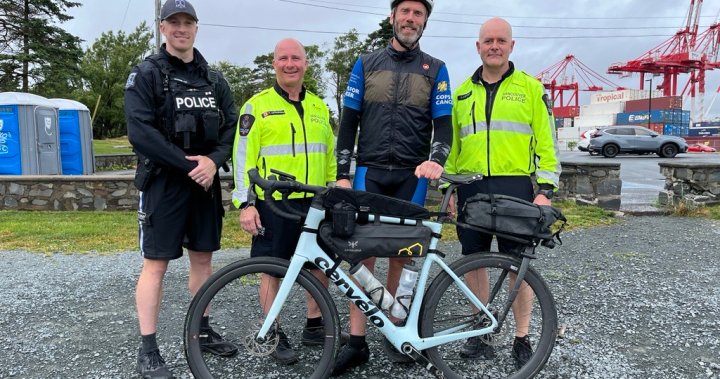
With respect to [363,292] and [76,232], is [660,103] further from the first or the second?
[363,292]

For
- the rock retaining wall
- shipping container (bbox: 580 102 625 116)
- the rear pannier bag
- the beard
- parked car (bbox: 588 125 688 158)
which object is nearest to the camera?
the rear pannier bag

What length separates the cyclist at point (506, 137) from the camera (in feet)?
9.65

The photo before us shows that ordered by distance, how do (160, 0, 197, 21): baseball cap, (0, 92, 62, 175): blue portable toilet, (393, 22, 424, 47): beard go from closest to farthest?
(160, 0, 197, 21): baseball cap
(393, 22, 424, 47): beard
(0, 92, 62, 175): blue portable toilet

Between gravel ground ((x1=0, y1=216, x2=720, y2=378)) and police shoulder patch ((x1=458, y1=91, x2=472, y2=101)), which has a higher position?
police shoulder patch ((x1=458, y1=91, x2=472, y2=101))

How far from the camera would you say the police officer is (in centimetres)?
278

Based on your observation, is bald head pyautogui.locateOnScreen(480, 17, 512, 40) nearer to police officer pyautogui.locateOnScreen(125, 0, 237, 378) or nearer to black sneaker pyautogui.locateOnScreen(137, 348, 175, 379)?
police officer pyautogui.locateOnScreen(125, 0, 237, 378)

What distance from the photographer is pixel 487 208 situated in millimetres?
2711

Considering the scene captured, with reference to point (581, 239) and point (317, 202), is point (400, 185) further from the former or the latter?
point (581, 239)

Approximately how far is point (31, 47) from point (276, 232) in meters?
31.7

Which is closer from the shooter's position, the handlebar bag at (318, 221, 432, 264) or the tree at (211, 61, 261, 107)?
the handlebar bag at (318, 221, 432, 264)

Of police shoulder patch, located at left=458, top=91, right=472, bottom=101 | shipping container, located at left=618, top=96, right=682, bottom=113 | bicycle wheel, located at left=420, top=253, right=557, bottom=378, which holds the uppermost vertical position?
shipping container, located at left=618, top=96, right=682, bottom=113

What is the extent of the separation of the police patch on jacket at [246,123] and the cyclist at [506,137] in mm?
1271

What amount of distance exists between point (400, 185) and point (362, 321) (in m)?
0.86

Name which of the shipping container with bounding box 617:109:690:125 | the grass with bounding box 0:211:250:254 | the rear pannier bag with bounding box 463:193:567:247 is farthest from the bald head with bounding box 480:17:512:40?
the shipping container with bounding box 617:109:690:125
